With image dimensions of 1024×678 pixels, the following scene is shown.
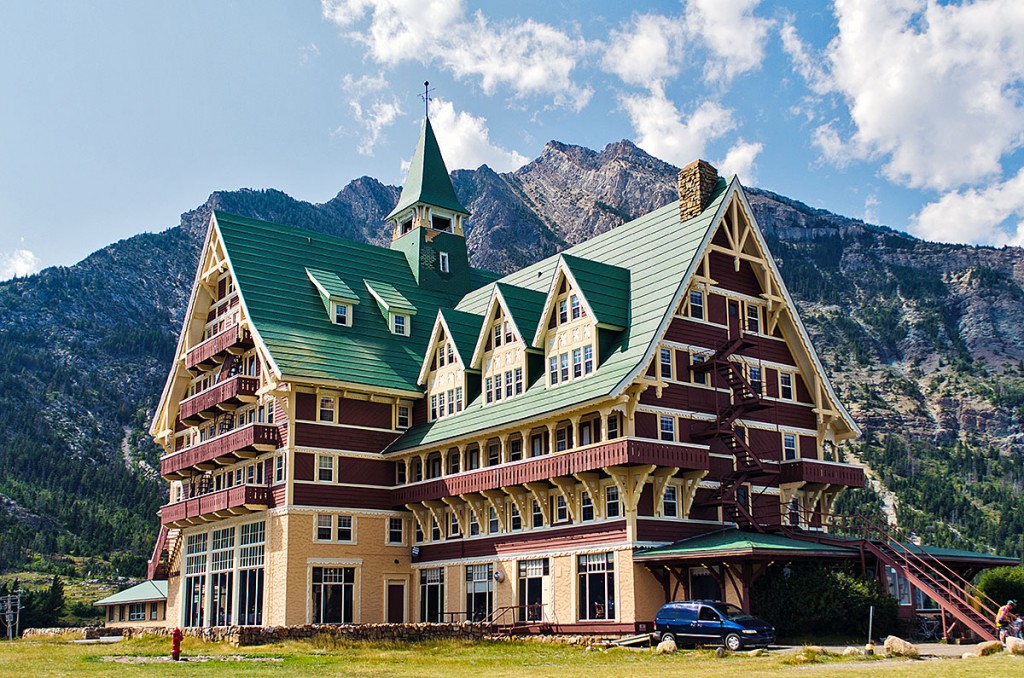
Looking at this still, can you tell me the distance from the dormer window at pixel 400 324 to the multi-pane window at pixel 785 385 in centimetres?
2249

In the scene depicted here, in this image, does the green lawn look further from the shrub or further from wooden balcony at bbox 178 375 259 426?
wooden balcony at bbox 178 375 259 426

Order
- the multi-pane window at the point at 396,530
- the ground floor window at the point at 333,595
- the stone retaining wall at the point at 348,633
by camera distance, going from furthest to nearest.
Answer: the multi-pane window at the point at 396,530
the ground floor window at the point at 333,595
the stone retaining wall at the point at 348,633

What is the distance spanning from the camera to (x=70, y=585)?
12438 cm

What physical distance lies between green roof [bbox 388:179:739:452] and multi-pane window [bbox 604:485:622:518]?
4182 mm

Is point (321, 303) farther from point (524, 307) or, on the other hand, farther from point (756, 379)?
point (756, 379)

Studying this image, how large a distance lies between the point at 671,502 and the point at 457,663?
15940 mm

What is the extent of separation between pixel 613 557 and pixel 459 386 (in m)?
14.7

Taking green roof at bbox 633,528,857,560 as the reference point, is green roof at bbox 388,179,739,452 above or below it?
above

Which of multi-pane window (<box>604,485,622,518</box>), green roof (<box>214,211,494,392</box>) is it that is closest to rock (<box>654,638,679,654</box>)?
multi-pane window (<box>604,485,622,518</box>)

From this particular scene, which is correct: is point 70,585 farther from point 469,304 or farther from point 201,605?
point 469,304

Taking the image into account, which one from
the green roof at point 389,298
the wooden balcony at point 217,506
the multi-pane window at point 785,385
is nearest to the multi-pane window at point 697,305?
the multi-pane window at point 785,385

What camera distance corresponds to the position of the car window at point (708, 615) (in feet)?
125

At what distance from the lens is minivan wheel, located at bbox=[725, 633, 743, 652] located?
37.2 meters

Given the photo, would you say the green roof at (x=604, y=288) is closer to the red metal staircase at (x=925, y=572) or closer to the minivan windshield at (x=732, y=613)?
the red metal staircase at (x=925, y=572)
